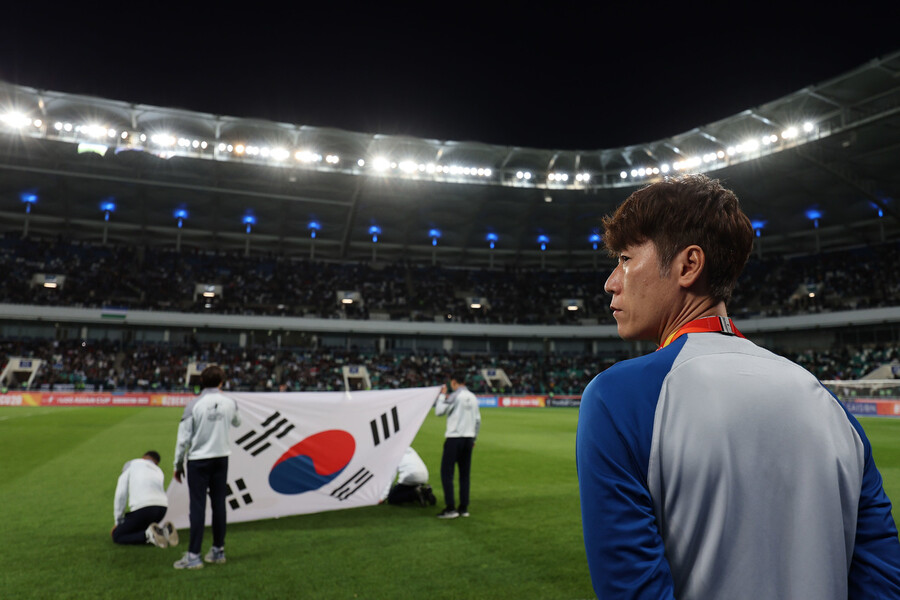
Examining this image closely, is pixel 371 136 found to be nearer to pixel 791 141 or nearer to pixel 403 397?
pixel 791 141

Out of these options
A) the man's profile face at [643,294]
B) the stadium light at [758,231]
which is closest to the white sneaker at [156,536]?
the man's profile face at [643,294]

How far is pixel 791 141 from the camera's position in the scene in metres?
36.1

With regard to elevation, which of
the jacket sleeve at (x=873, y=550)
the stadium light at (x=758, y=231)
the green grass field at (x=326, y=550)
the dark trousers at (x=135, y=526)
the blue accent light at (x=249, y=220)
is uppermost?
the blue accent light at (x=249, y=220)

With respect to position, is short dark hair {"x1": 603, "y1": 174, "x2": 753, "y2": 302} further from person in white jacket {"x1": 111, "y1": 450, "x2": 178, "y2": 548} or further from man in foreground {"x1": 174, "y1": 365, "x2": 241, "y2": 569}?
person in white jacket {"x1": 111, "y1": 450, "x2": 178, "y2": 548}

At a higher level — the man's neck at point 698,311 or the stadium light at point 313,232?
the stadium light at point 313,232

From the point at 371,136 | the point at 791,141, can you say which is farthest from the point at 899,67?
the point at 371,136

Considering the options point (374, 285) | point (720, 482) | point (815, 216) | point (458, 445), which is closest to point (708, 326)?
point (720, 482)

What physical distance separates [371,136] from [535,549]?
38.2m

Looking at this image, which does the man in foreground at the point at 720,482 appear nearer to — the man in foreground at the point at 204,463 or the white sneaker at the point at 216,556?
the man in foreground at the point at 204,463

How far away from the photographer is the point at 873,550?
4.36 feet

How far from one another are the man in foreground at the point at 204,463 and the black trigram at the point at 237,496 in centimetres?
141

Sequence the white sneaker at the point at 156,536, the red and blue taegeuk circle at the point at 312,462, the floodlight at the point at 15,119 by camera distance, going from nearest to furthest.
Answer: the white sneaker at the point at 156,536
the red and blue taegeuk circle at the point at 312,462
the floodlight at the point at 15,119

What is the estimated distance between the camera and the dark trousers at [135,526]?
23.5ft

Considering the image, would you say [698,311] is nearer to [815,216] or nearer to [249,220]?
[249,220]
